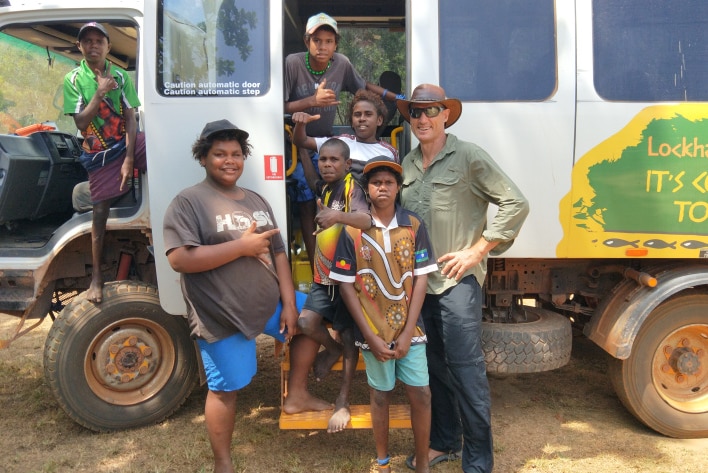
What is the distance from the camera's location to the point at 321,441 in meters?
3.51

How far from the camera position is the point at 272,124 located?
3.19 metres

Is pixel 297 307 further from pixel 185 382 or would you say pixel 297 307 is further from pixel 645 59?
pixel 645 59

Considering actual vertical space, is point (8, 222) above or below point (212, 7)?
below

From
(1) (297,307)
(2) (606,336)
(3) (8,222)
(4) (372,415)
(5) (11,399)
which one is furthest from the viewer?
(5) (11,399)

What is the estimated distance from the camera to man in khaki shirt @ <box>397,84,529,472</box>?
9.25 ft

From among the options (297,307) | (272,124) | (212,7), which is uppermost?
(212,7)

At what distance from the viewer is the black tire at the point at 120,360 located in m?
3.45

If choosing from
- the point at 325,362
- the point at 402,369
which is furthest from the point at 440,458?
the point at 325,362

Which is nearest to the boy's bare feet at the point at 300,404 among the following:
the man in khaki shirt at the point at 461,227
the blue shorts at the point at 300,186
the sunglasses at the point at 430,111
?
the man in khaki shirt at the point at 461,227

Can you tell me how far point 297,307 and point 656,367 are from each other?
235 centimetres

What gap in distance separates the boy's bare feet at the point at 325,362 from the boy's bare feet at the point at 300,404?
A: 0.15m

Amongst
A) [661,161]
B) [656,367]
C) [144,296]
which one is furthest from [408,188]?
[656,367]

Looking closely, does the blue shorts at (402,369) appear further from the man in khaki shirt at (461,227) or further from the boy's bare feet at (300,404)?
the boy's bare feet at (300,404)

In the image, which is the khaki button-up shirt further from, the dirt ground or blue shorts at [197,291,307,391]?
the dirt ground
